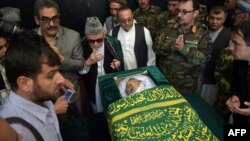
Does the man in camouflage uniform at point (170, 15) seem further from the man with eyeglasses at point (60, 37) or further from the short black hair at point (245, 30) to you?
the man with eyeglasses at point (60, 37)

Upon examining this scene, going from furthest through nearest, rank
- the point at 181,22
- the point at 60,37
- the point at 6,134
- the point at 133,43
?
the point at 133,43, the point at 181,22, the point at 60,37, the point at 6,134

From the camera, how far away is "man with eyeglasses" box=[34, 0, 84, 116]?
2797 millimetres

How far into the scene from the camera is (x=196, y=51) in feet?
9.54

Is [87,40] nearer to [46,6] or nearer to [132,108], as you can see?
[46,6]

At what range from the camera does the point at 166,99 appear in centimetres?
232

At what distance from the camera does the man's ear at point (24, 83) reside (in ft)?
5.02

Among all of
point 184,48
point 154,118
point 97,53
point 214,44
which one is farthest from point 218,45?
point 154,118

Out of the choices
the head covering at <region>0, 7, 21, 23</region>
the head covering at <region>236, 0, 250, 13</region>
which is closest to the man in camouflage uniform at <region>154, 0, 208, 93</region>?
the head covering at <region>236, 0, 250, 13</region>

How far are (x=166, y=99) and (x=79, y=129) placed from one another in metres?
0.82

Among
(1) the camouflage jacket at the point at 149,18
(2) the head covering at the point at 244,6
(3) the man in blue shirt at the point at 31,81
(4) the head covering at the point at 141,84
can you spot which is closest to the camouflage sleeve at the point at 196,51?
(4) the head covering at the point at 141,84

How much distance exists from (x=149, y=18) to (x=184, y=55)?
3.84ft

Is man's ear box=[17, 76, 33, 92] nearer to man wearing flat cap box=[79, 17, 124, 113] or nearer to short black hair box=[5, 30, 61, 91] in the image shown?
short black hair box=[5, 30, 61, 91]

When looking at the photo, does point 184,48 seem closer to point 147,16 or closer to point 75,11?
point 147,16

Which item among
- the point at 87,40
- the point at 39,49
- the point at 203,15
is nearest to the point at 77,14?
the point at 87,40
